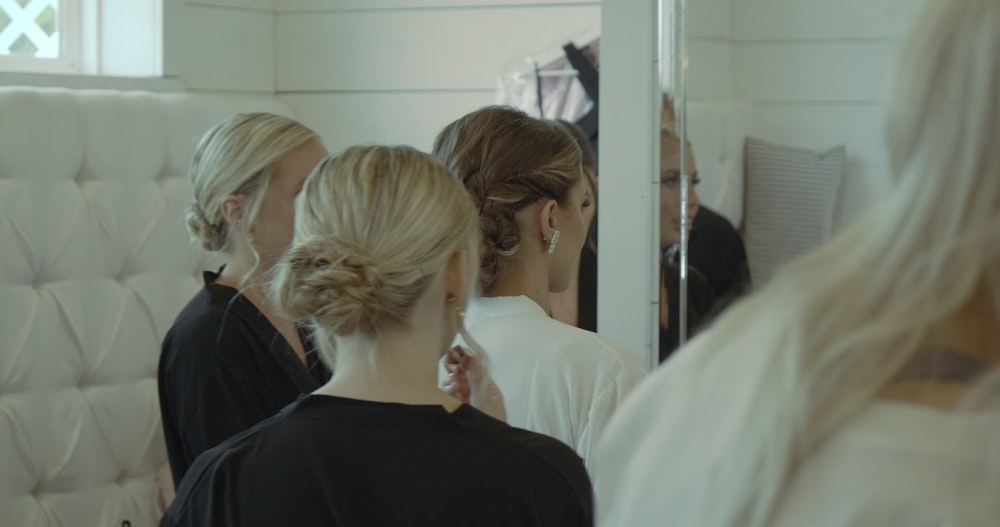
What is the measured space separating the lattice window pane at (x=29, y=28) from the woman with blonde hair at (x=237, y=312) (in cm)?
112

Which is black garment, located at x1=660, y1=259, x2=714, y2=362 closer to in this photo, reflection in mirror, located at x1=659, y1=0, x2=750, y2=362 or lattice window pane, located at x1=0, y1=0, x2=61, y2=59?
reflection in mirror, located at x1=659, y1=0, x2=750, y2=362

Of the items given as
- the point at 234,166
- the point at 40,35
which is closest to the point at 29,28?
the point at 40,35

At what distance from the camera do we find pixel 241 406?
1.76 m

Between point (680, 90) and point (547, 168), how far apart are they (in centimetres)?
78

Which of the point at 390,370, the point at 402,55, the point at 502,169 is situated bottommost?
the point at 390,370

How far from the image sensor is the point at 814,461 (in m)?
0.64

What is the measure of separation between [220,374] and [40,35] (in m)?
1.54

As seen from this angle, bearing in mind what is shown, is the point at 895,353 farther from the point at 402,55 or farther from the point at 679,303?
the point at 402,55

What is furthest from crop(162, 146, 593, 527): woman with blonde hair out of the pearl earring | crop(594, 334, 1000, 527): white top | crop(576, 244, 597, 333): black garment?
crop(576, 244, 597, 333): black garment

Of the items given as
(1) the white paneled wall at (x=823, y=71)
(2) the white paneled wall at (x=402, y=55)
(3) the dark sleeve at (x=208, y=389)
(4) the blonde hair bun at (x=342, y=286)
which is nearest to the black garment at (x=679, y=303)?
(1) the white paneled wall at (x=823, y=71)

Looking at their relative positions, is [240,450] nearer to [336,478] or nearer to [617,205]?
[336,478]

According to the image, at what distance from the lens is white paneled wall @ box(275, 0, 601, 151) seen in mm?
A: 3051

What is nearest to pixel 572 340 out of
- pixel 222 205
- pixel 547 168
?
pixel 547 168

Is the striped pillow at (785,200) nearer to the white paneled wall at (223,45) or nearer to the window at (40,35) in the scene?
the white paneled wall at (223,45)
